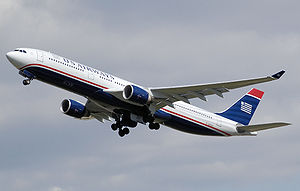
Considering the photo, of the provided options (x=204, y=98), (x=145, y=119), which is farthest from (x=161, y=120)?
(x=204, y=98)

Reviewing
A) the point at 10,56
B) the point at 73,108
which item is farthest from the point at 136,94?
the point at 10,56

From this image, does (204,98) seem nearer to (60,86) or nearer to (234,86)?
(234,86)

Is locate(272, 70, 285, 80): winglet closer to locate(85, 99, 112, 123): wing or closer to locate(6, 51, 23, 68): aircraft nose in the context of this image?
locate(85, 99, 112, 123): wing

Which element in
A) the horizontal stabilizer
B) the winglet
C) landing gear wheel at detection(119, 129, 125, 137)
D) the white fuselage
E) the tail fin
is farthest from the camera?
the tail fin

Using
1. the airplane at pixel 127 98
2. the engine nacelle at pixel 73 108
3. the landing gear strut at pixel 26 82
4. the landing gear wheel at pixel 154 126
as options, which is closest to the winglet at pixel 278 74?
the airplane at pixel 127 98

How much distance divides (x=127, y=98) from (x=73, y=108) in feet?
26.7

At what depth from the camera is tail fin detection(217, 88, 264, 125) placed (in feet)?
197

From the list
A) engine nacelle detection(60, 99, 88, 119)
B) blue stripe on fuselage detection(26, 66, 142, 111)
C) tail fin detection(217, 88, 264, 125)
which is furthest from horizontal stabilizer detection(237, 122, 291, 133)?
engine nacelle detection(60, 99, 88, 119)

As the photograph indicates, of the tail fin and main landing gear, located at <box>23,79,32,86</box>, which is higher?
the tail fin

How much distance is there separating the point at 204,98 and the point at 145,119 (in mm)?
5513

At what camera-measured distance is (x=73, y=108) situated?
56500 mm

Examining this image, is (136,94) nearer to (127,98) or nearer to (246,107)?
(127,98)

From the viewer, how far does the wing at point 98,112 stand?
56428mm

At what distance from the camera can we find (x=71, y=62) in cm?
4981
